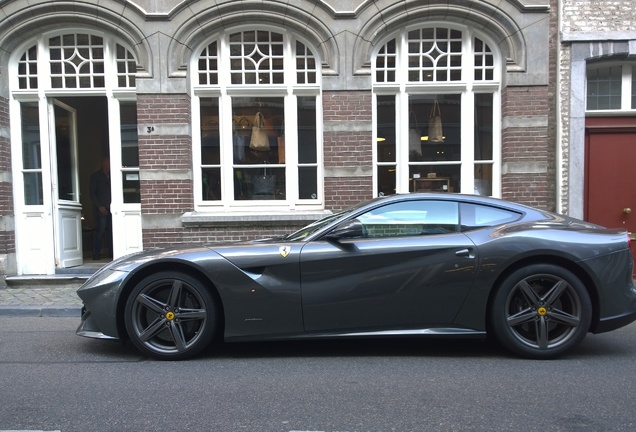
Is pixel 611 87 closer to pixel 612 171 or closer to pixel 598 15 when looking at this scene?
pixel 598 15

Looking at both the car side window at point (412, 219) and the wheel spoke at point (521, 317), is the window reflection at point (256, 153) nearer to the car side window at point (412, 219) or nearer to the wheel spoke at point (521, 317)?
the car side window at point (412, 219)

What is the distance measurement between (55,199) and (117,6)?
10.8ft

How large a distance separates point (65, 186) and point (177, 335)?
18.8 ft

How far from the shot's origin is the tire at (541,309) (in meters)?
4.02

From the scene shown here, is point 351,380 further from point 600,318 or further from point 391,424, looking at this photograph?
point 600,318

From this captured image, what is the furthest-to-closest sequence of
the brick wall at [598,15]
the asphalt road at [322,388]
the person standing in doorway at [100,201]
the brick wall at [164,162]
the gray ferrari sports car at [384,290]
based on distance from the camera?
the person standing in doorway at [100,201] → the brick wall at [164,162] → the brick wall at [598,15] → the gray ferrari sports car at [384,290] → the asphalt road at [322,388]

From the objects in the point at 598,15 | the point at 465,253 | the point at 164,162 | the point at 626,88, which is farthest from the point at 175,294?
the point at 626,88

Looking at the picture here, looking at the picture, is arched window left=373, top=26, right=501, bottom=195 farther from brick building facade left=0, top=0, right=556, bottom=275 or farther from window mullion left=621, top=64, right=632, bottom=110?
window mullion left=621, top=64, right=632, bottom=110

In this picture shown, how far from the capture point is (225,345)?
4.60 meters

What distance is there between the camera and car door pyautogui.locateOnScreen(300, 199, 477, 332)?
4012 millimetres

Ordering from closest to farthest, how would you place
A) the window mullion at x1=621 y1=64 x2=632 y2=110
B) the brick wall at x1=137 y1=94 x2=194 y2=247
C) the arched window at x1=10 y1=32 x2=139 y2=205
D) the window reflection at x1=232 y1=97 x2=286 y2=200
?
the brick wall at x1=137 y1=94 x2=194 y2=247 < the window mullion at x1=621 y1=64 x2=632 y2=110 < the arched window at x1=10 y1=32 x2=139 y2=205 < the window reflection at x1=232 y1=97 x2=286 y2=200

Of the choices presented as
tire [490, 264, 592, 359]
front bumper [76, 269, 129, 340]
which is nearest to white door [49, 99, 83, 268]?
front bumper [76, 269, 129, 340]

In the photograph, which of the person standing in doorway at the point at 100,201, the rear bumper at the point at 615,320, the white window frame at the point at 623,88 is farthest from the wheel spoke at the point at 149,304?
the white window frame at the point at 623,88

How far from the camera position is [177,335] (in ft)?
13.4
